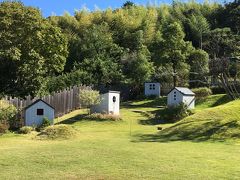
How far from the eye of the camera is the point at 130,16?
242ft

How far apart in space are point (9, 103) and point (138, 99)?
2630 cm

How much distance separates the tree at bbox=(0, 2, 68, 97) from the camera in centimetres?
4094

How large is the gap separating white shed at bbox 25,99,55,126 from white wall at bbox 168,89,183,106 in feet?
46.1

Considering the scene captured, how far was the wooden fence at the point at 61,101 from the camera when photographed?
36.9 metres

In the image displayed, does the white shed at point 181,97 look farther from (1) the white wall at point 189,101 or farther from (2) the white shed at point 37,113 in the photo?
(2) the white shed at point 37,113

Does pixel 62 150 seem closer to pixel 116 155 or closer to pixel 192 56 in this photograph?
pixel 116 155

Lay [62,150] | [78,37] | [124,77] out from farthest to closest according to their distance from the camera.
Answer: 1. [78,37]
2. [124,77]
3. [62,150]

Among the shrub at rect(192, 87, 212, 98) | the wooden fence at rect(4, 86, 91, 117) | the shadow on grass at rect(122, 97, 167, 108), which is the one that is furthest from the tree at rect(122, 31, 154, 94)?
the wooden fence at rect(4, 86, 91, 117)

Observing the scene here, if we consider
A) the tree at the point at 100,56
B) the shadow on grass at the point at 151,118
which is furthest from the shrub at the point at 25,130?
the tree at the point at 100,56

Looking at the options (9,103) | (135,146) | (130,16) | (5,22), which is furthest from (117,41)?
(135,146)

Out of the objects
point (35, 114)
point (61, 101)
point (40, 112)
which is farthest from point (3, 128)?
point (61, 101)

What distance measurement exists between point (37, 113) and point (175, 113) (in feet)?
42.3

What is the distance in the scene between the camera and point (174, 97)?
46.5 metres

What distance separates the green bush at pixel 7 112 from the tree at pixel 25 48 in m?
6.92
